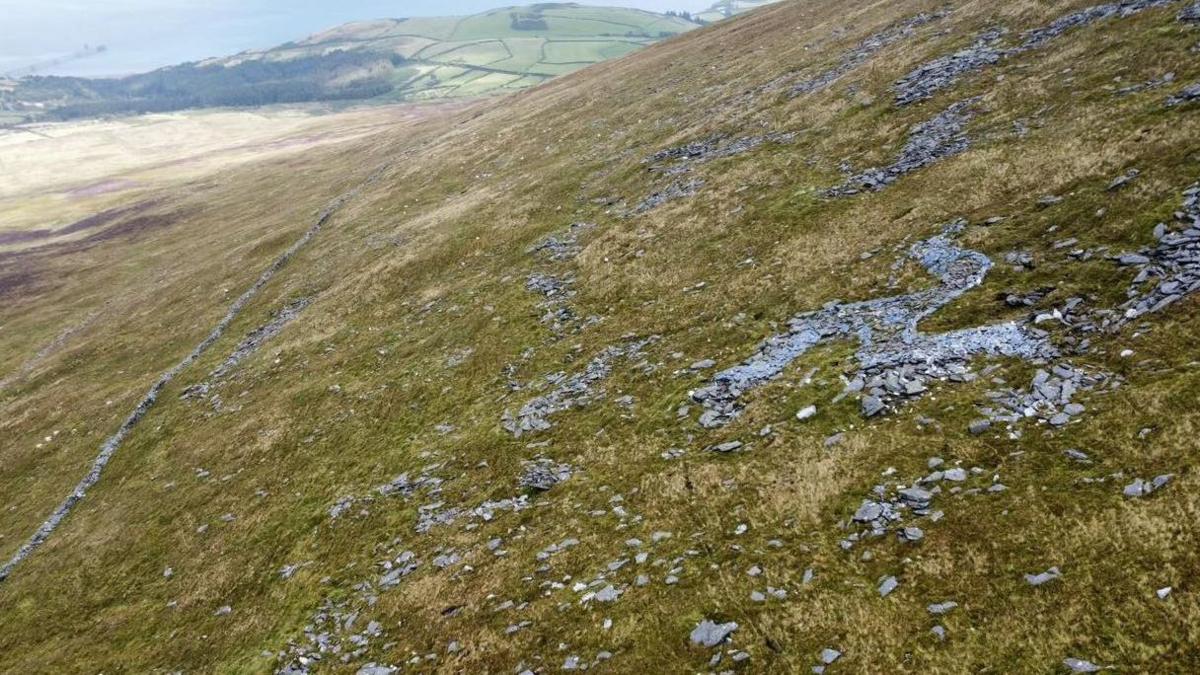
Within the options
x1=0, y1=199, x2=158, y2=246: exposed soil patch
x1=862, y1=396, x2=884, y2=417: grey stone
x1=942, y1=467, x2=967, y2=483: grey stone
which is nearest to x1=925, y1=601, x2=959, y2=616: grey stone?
x1=942, y1=467, x2=967, y2=483: grey stone

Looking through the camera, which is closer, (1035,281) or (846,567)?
(846,567)

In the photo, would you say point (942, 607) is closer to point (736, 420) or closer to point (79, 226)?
point (736, 420)

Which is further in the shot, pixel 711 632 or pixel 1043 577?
pixel 711 632

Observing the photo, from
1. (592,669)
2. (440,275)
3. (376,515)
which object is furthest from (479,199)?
(592,669)

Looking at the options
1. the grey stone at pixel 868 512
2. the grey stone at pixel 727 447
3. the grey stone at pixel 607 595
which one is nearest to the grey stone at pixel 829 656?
the grey stone at pixel 868 512

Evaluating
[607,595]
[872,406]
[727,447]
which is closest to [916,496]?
[872,406]

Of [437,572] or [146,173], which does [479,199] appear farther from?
[146,173]
